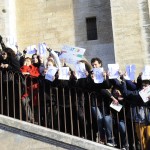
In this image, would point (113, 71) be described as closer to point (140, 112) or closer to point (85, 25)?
point (140, 112)

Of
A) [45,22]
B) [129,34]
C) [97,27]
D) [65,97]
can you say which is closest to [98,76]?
[65,97]

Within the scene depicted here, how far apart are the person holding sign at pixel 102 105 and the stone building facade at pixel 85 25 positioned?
14.2ft

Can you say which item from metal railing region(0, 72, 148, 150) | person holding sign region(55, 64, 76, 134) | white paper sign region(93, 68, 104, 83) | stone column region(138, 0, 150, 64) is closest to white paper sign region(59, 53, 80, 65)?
person holding sign region(55, 64, 76, 134)

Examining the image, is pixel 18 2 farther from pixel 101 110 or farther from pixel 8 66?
pixel 101 110

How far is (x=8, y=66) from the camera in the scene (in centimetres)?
955

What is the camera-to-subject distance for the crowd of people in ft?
29.7

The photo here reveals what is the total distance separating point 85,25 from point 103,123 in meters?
6.18

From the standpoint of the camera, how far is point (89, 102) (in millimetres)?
9195

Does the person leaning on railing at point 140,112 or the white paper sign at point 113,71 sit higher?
the white paper sign at point 113,71

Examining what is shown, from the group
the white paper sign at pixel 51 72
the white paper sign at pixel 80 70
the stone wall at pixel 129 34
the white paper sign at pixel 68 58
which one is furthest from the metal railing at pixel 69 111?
the stone wall at pixel 129 34

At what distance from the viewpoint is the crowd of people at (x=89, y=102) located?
905 centimetres

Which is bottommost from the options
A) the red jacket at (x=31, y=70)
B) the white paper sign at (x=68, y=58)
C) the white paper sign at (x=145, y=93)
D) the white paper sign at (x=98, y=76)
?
the white paper sign at (x=145, y=93)

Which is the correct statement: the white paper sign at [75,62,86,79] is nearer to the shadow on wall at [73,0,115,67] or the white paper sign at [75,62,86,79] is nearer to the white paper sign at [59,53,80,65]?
the white paper sign at [59,53,80,65]

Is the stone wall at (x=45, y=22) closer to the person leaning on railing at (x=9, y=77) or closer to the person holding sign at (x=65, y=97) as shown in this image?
the person leaning on railing at (x=9, y=77)
